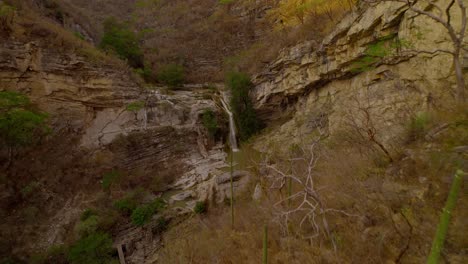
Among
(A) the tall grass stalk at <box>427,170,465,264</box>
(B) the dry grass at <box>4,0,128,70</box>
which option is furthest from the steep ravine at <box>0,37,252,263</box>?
(A) the tall grass stalk at <box>427,170,465,264</box>

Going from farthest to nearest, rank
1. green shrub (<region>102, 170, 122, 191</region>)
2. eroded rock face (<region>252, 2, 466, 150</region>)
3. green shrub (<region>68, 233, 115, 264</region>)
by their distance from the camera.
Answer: green shrub (<region>102, 170, 122, 191</region>) → green shrub (<region>68, 233, 115, 264</region>) → eroded rock face (<region>252, 2, 466, 150</region>)

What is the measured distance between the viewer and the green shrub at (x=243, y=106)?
1285 cm

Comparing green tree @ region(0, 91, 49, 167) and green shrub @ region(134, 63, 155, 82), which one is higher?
green shrub @ region(134, 63, 155, 82)

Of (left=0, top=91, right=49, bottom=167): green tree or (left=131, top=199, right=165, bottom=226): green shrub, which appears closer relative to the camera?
(left=131, top=199, right=165, bottom=226): green shrub

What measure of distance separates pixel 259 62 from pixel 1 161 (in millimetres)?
13833

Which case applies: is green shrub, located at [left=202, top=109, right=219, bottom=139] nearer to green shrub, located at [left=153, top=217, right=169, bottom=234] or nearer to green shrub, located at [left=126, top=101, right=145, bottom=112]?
green shrub, located at [left=126, top=101, right=145, bottom=112]

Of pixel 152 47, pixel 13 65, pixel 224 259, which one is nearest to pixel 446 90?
pixel 224 259

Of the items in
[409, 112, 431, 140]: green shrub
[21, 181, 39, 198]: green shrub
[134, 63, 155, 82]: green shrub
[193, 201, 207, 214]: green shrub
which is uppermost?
[134, 63, 155, 82]: green shrub

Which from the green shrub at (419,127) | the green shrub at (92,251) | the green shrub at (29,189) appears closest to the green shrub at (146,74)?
the green shrub at (29,189)

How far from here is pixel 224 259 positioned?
3.76 meters

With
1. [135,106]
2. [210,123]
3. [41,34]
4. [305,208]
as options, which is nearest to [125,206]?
[135,106]

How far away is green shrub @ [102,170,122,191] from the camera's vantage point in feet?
33.0

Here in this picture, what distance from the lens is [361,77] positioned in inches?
306

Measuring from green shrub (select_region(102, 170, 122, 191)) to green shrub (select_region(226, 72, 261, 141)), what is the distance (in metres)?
7.15
